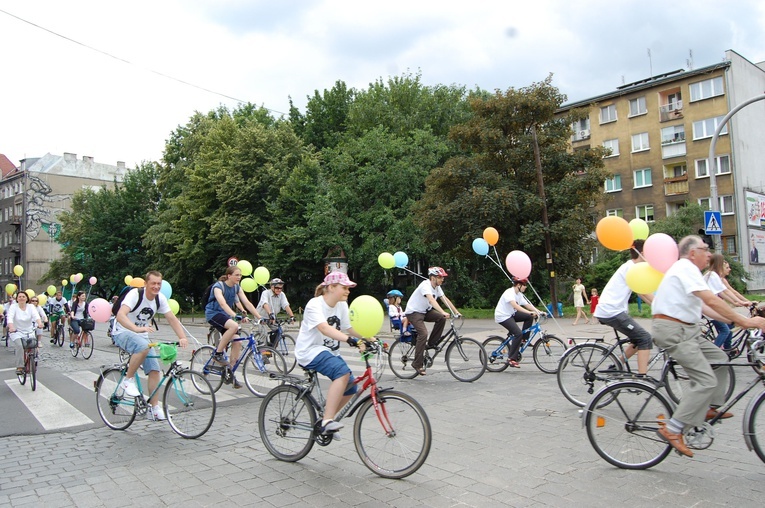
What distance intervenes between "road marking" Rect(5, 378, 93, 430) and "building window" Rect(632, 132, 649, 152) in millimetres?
41005

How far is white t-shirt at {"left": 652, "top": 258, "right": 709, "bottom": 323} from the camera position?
4.64m

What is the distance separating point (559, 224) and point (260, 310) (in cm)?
1572

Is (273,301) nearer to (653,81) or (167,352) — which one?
(167,352)

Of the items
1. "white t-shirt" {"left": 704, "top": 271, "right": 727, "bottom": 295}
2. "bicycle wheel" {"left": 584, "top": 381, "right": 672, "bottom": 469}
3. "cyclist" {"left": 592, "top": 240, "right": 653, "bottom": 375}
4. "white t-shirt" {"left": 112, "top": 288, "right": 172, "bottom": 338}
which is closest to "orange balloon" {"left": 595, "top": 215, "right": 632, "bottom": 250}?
"cyclist" {"left": 592, "top": 240, "right": 653, "bottom": 375}

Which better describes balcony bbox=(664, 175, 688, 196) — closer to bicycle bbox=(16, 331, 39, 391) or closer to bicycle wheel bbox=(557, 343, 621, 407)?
bicycle wheel bbox=(557, 343, 621, 407)

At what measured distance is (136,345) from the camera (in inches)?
266

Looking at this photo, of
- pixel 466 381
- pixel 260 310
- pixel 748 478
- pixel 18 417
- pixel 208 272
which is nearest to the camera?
pixel 748 478

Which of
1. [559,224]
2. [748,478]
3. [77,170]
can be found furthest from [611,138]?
[77,170]

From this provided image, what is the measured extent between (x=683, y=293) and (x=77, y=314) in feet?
53.7

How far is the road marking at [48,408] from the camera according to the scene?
7.48 meters

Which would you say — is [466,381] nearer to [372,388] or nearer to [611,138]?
[372,388]

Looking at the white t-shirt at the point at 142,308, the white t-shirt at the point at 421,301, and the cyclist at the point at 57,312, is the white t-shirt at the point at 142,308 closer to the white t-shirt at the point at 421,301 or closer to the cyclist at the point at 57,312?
the white t-shirt at the point at 421,301

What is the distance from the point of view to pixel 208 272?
40781 millimetres

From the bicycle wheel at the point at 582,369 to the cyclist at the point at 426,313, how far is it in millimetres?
2368
